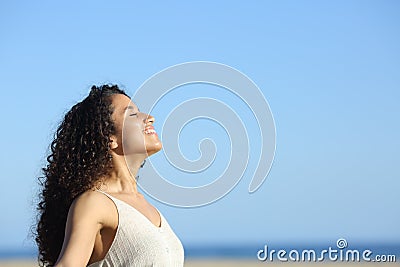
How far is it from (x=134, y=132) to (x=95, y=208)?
0.38 meters

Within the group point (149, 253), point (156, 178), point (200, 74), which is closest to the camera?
point (149, 253)

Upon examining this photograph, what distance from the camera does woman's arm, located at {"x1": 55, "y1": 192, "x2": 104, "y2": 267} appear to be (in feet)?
8.48

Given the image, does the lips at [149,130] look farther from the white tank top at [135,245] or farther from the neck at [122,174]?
the white tank top at [135,245]

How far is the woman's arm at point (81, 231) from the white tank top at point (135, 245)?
0.10 metres

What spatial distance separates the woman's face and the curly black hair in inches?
1.3

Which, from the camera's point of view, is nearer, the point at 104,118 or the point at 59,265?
the point at 59,265

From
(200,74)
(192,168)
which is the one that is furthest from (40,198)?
(200,74)

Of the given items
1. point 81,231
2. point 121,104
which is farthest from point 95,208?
point 121,104

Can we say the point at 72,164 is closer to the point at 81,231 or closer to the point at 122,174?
the point at 122,174

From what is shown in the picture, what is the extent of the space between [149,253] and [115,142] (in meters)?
0.46

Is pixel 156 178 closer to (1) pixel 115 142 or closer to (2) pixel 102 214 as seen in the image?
(1) pixel 115 142

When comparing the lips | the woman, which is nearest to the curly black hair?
the woman

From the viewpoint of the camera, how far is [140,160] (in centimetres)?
298

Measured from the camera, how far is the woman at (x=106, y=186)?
2.78 meters
